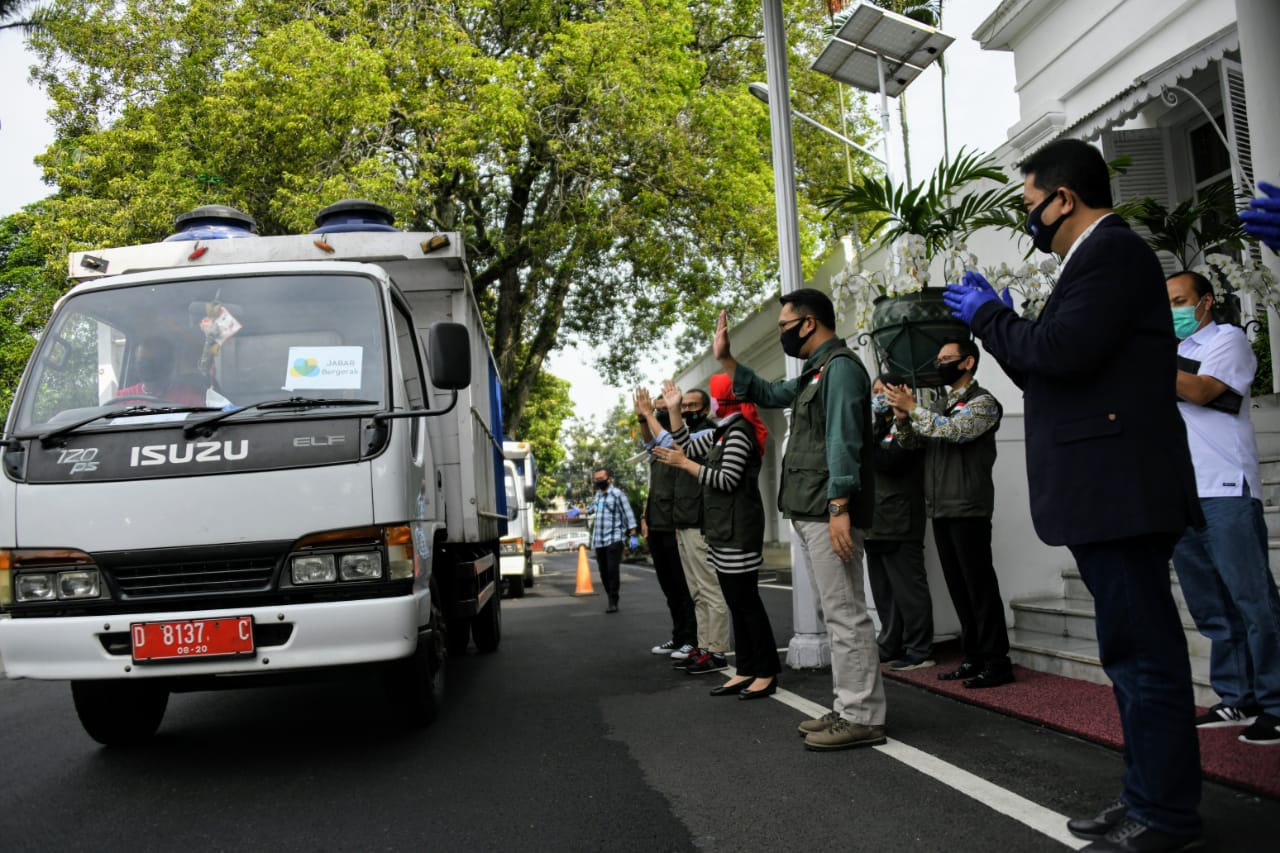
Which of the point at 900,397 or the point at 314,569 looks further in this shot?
the point at 900,397

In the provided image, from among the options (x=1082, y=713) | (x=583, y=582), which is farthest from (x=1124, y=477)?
(x=583, y=582)

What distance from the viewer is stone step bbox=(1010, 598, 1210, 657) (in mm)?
6105

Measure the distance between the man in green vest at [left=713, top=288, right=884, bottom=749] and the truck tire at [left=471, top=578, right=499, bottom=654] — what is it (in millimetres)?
4761

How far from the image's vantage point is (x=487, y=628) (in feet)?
31.2

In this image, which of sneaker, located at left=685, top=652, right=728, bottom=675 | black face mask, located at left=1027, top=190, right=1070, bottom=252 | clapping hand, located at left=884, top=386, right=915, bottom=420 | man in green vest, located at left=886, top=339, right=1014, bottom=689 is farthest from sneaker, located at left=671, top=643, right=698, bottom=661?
black face mask, located at left=1027, top=190, right=1070, bottom=252

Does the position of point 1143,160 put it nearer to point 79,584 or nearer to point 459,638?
point 459,638

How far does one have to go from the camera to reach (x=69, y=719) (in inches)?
271

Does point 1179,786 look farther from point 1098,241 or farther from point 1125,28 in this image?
point 1125,28

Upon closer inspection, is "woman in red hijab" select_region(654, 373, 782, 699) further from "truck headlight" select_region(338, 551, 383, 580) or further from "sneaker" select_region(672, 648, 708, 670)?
"truck headlight" select_region(338, 551, 383, 580)

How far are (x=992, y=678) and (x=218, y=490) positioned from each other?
13.5ft

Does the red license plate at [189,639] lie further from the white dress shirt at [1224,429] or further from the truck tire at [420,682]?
the white dress shirt at [1224,429]

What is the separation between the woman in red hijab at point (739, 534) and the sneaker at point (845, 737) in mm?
1353

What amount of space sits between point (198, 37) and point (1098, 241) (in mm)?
20159

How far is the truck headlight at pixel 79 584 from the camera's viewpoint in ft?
15.3
